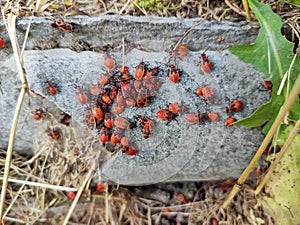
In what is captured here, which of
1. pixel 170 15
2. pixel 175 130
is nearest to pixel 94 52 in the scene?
pixel 170 15

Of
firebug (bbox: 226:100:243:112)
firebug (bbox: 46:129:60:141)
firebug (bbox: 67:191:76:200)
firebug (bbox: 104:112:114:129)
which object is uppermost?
firebug (bbox: 226:100:243:112)

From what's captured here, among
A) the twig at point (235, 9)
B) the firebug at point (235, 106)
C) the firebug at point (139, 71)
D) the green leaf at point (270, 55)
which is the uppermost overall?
the twig at point (235, 9)

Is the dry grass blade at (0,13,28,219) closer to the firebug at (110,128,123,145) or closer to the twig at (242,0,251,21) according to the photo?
the firebug at (110,128,123,145)

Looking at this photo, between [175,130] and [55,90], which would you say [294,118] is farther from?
[55,90]

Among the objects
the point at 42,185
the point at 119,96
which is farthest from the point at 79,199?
the point at 119,96

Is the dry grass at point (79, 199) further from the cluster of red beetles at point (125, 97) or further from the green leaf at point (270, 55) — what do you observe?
the green leaf at point (270, 55)

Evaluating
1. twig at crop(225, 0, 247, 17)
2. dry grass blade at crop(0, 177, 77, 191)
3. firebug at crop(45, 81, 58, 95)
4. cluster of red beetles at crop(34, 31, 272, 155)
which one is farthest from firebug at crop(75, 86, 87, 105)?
twig at crop(225, 0, 247, 17)

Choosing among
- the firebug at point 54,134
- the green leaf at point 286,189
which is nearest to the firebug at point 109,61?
the firebug at point 54,134
